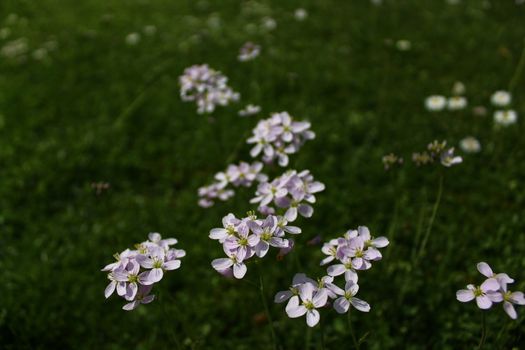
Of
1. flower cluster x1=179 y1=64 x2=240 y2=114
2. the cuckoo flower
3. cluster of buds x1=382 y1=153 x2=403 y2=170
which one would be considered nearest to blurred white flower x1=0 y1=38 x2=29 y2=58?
flower cluster x1=179 y1=64 x2=240 y2=114

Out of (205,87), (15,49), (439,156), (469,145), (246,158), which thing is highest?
(439,156)

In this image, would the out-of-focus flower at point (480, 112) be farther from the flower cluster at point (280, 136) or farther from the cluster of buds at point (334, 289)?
the cluster of buds at point (334, 289)

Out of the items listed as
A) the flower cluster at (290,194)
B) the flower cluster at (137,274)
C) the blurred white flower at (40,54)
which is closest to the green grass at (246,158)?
the blurred white flower at (40,54)

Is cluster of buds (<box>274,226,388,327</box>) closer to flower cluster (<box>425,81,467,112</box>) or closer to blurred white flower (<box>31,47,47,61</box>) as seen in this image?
flower cluster (<box>425,81,467,112</box>)

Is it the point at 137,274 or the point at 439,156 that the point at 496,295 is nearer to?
the point at 439,156

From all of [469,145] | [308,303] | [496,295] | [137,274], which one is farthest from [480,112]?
[137,274]
